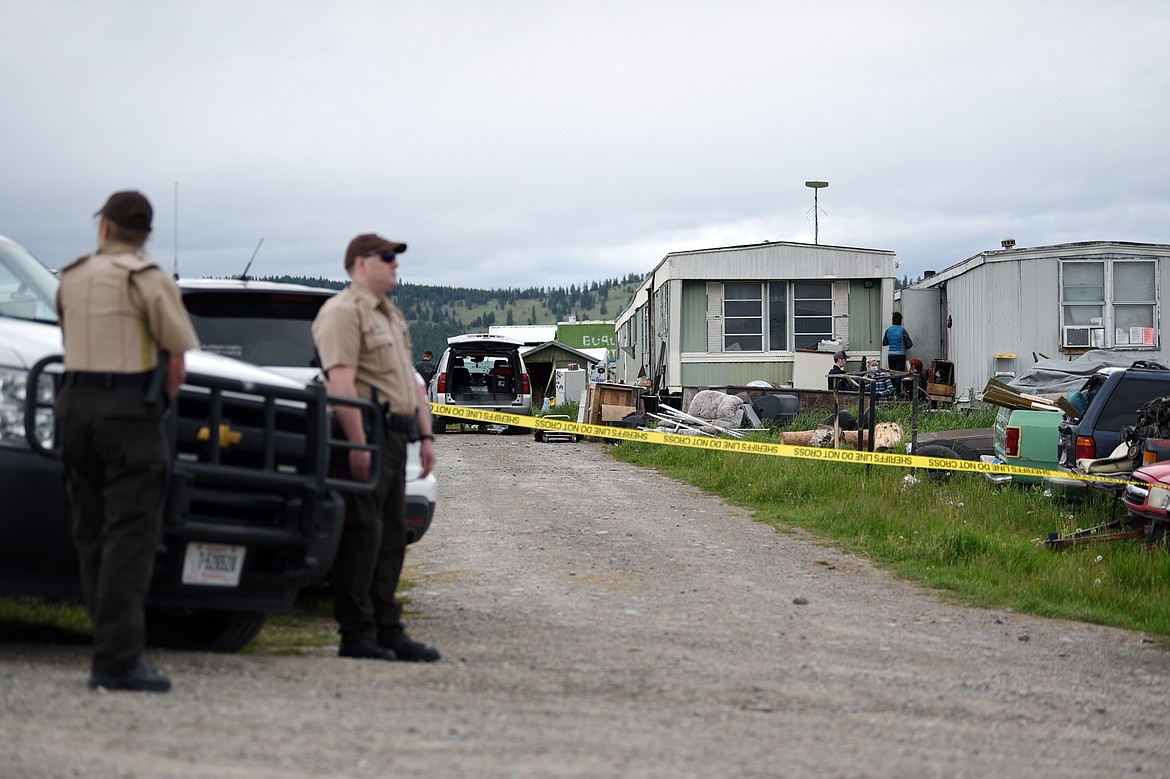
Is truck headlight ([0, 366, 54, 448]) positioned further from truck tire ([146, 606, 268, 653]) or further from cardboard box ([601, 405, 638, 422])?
cardboard box ([601, 405, 638, 422])

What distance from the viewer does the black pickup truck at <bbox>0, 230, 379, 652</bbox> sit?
15.2 feet

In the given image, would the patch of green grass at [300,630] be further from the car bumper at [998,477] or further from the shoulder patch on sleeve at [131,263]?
the car bumper at [998,477]

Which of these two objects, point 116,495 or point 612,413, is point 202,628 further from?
point 612,413

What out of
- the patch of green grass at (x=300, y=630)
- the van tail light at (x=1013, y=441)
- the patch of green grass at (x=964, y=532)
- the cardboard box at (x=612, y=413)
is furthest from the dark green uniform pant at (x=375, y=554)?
the cardboard box at (x=612, y=413)

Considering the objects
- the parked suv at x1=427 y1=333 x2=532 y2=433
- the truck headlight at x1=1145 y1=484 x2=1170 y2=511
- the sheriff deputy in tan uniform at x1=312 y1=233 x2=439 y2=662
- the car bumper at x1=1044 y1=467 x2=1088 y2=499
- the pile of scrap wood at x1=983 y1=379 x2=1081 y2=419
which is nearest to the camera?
the sheriff deputy in tan uniform at x1=312 y1=233 x2=439 y2=662

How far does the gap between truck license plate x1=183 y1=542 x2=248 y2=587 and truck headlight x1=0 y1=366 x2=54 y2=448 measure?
66 centimetres

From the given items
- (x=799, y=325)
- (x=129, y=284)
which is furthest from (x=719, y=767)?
(x=799, y=325)

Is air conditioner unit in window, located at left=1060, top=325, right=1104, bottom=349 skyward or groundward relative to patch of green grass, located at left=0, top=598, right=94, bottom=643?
skyward

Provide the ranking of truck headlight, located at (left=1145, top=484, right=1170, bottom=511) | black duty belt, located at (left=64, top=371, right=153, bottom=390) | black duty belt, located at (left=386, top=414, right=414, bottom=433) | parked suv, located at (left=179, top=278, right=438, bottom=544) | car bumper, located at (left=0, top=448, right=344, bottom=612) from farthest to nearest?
truck headlight, located at (left=1145, top=484, right=1170, bottom=511) → parked suv, located at (left=179, top=278, right=438, bottom=544) → black duty belt, located at (left=386, top=414, right=414, bottom=433) → car bumper, located at (left=0, top=448, right=344, bottom=612) → black duty belt, located at (left=64, top=371, right=153, bottom=390)

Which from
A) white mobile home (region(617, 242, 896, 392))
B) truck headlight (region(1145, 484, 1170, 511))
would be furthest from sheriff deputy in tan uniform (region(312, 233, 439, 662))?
white mobile home (region(617, 242, 896, 392))

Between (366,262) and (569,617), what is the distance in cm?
239

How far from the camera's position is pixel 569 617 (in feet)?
22.8

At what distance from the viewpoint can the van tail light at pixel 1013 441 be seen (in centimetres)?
1266

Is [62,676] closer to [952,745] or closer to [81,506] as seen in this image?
[81,506]
